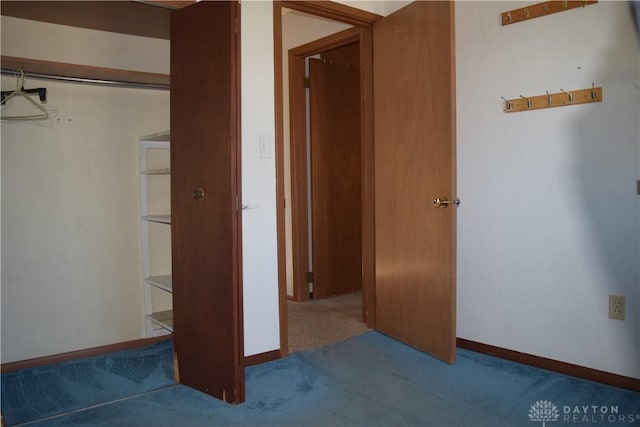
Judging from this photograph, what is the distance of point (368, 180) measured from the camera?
3.54 m

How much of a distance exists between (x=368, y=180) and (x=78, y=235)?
1.84 m

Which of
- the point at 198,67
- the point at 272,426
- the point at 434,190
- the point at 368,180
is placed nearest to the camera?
the point at 272,426

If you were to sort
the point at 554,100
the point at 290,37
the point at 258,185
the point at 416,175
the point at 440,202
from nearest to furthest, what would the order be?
the point at 554,100
the point at 440,202
the point at 258,185
the point at 416,175
the point at 290,37

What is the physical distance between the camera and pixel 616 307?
2.48m

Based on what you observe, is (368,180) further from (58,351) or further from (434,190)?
(58,351)

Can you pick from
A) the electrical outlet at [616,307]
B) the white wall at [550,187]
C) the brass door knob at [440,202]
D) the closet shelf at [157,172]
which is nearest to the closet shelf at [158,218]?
the closet shelf at [157,172]

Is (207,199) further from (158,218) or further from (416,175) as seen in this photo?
(416,175)

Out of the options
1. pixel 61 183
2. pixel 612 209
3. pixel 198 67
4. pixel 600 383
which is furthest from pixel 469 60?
pixel 61 183

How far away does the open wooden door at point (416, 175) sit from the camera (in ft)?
9.08

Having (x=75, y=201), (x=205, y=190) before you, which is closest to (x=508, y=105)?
(x=205, y=190)

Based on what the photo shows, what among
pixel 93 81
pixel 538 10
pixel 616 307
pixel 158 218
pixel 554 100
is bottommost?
pixel 616 307

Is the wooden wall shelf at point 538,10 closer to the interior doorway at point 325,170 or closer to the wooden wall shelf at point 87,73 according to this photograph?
the interior doorway at point 325,170

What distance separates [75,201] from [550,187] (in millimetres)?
2639

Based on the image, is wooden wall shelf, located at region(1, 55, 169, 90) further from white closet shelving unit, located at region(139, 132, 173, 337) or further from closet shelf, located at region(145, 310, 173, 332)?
closet shelf, located at region(145, 310, 173, 332)
